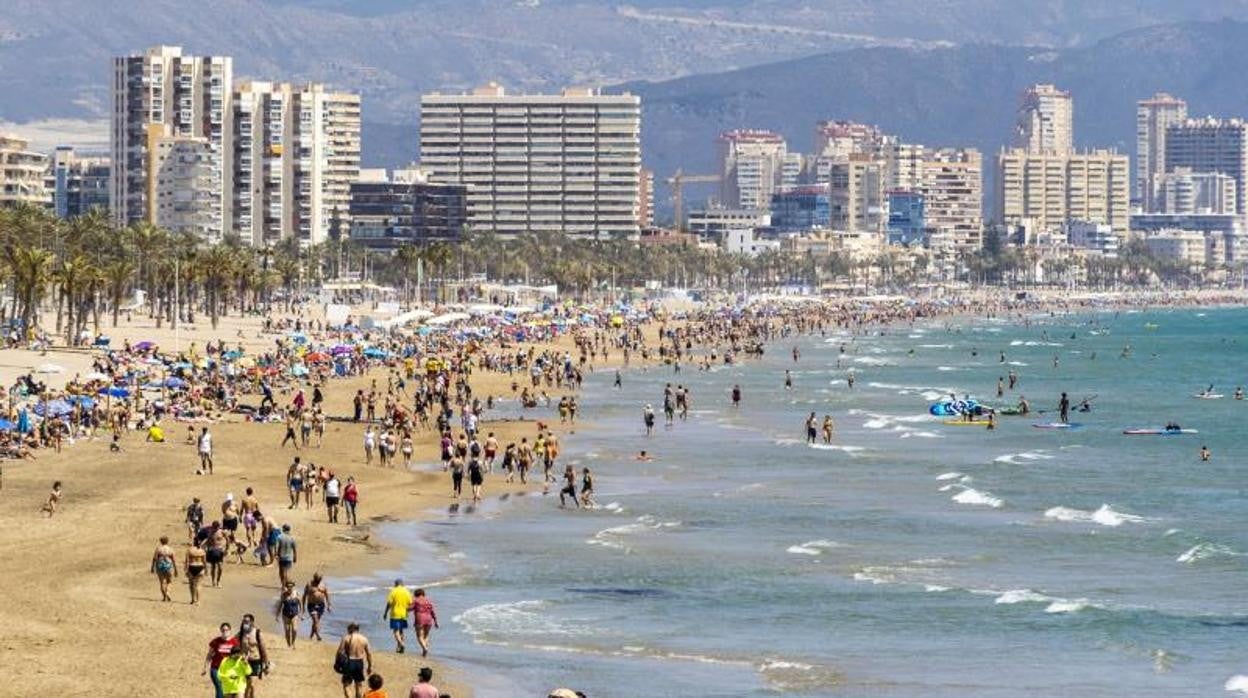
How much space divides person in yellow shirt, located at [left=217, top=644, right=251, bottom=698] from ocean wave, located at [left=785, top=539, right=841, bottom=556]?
19.6m

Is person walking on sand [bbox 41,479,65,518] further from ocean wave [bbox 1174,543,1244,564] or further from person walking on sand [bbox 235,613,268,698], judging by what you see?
ocean wave [bbox 1174,543,1244,564]

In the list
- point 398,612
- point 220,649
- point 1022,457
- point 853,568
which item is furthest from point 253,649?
point 1022,457

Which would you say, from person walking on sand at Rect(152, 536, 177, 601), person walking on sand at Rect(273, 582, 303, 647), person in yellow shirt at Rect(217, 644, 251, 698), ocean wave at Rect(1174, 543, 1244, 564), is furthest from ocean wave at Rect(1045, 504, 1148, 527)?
person in yellow shirt at Rect(217, 644, 251, 698)

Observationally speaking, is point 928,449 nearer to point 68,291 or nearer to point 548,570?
point 548,570

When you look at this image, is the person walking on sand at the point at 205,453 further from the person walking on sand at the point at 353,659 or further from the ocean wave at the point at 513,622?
the person walking on sand at the point at 353,659

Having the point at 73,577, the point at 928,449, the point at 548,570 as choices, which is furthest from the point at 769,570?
the point at 928,449

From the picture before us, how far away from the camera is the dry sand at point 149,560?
33375mm

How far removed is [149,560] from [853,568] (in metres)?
13.3

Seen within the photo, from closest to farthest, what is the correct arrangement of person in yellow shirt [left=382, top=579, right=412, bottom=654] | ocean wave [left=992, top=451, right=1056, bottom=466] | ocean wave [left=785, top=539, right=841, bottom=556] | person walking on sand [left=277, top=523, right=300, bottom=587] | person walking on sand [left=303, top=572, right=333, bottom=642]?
person in yellow shirt [left=382, top=579, right=412, bottom=654] → person walking on sand [left=303, top=572, right=333, bottom=642] → person walking on sand [left=277, top=523, right=300, bottom=587] → ocean wave [left=785, top=539, right=841, bottom=556] → ocean wave [left=992, top=451, right=1056, bottom=466]

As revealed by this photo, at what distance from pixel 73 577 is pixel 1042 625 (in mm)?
16546

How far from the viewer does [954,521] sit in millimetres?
54031

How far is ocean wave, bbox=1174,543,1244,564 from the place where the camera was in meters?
48.2

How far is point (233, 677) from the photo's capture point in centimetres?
3023

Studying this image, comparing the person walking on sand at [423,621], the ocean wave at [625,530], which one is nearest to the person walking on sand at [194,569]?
the person walking on sand at [423,621]
